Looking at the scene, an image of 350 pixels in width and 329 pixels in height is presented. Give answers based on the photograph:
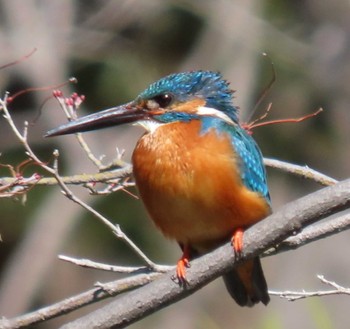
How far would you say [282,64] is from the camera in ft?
31.1

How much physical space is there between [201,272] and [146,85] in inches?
216

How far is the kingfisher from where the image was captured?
399cm

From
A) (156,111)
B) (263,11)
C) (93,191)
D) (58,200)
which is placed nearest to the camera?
(93,191)

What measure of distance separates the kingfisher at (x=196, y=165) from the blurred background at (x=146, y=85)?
3.62 meters

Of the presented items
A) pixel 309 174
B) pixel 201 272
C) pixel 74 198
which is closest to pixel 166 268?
pixel 201 272

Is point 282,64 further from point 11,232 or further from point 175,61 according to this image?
point 11,232

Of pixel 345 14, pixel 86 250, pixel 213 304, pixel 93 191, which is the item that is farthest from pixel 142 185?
pixel 345 14

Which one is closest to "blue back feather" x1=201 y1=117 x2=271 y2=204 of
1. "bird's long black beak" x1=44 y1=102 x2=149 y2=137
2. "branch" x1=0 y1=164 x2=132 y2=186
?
"bird's long black beak" x1=44 y1=102 x2=149 y2=137

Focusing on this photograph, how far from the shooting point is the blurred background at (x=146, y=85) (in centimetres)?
832

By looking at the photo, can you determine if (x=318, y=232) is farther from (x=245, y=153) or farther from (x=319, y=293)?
(x=245, y=153)

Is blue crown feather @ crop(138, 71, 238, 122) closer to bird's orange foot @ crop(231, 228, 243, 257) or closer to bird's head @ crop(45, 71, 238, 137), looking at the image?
bird's head @ crop(45, 71, 238, 137)

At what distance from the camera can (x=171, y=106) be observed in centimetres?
428

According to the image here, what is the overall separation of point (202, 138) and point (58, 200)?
414 centimetres

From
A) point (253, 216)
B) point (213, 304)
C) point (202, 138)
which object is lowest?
point (213, 304)
